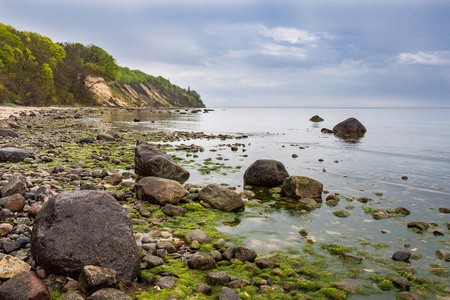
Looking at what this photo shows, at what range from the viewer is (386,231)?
7254mm

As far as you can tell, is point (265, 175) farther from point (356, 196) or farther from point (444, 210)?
point (444, 210)

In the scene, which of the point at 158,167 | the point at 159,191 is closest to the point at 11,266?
the point at 159,191

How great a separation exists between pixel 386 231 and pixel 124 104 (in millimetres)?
131939

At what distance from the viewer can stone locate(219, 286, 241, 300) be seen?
13.7ft

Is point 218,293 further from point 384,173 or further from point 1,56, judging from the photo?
point 1,56

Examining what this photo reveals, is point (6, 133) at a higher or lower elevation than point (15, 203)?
higher

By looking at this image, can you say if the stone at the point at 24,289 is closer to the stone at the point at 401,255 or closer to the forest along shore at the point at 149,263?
the forest along shore at the point at 149,263

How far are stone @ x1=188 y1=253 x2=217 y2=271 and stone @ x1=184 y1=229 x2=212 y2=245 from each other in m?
0.92

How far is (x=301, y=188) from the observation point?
32.4 ft

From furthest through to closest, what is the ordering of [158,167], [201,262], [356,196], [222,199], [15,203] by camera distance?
[158,167] < [356,196] < [222,199] < [15,203] < [201,262]

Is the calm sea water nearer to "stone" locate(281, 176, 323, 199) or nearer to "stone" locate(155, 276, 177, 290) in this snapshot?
"stone" locate(281, 176, 323, 199)

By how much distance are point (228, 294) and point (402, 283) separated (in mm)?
2958

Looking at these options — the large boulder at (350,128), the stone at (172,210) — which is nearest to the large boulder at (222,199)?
the stone at (172,210)

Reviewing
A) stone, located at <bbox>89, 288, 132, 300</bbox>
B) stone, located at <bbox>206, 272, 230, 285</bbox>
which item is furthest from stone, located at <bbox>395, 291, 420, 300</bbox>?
stone, located at <bbox>89, 288, 132, 300</bbox>
